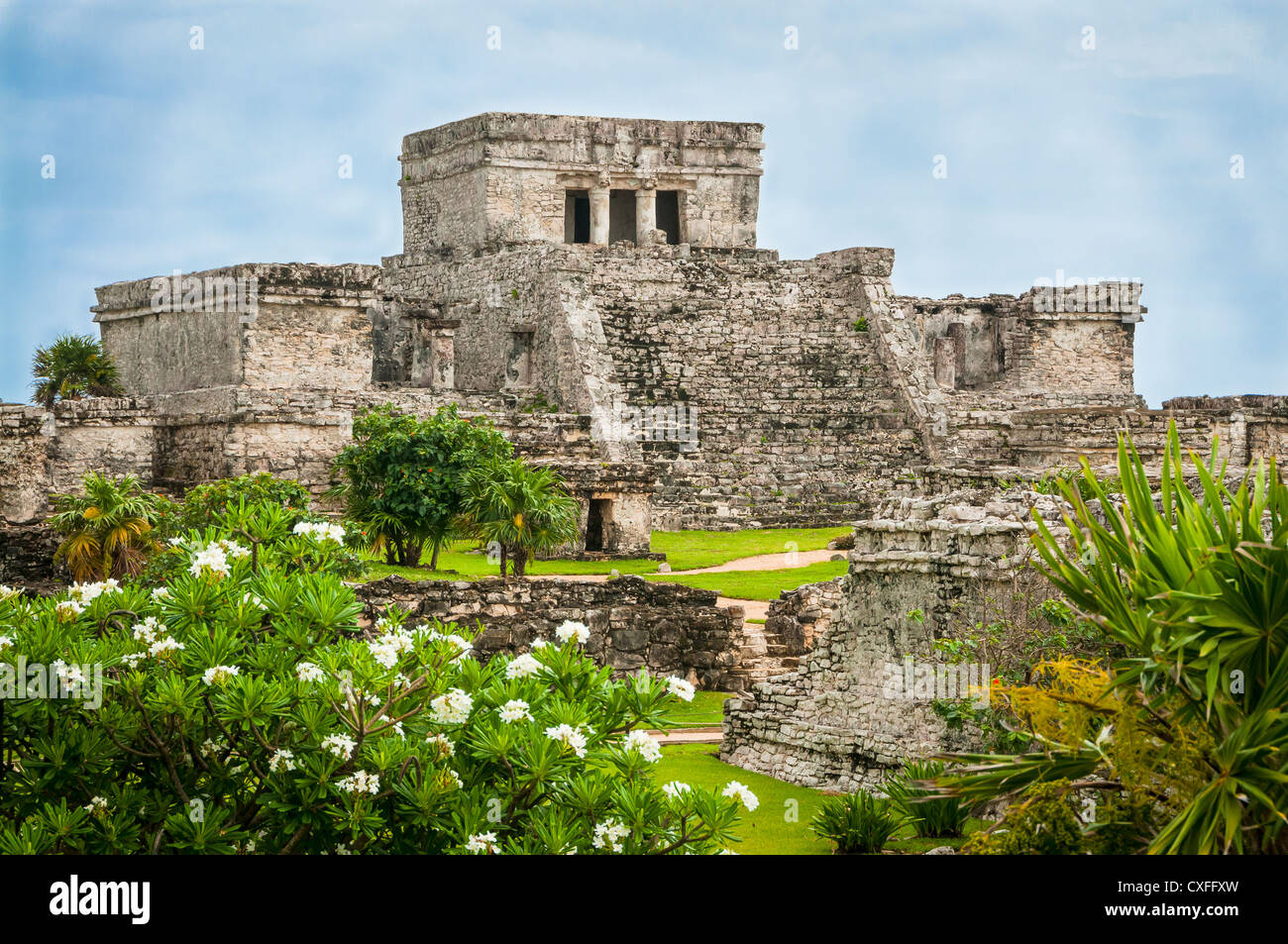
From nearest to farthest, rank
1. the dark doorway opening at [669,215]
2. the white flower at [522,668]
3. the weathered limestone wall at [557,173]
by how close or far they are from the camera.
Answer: the white flower at [522,668] < the weathered limestone wall at [557,173] < the dark doorway opening at [669,215]

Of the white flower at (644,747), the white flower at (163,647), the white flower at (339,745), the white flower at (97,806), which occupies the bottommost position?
the white flower at (97,806)

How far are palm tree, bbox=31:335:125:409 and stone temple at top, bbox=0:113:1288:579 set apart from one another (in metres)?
0.46

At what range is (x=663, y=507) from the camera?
21125 millimetres

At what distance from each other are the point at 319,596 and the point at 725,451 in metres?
16.7

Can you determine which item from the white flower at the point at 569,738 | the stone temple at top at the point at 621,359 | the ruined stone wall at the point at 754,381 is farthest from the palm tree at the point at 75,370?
the white flower at the point at 569,738

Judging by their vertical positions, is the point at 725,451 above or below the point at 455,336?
below

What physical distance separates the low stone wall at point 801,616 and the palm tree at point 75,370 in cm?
1382

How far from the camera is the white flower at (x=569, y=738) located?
18.4ft

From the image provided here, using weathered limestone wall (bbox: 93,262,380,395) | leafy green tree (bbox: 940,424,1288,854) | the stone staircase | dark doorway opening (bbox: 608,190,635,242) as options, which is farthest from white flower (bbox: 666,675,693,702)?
dark doorway opening (bbox: 608,190,635,242)

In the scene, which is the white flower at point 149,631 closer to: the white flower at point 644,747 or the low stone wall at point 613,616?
the white flower at point 644,747

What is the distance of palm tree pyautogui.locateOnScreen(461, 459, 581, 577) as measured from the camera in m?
15.4

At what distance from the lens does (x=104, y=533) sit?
13.1 meters

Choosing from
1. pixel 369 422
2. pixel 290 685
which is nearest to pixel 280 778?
pixel 290 685
